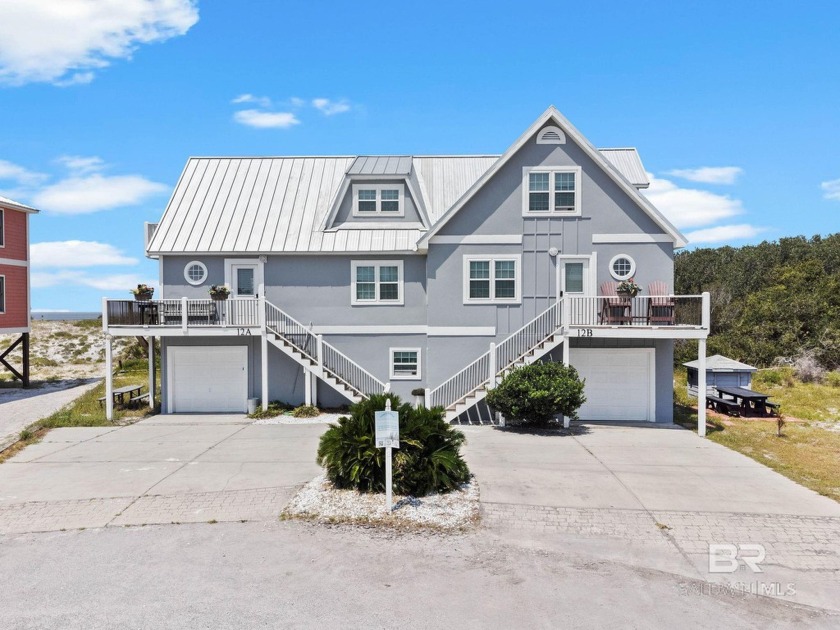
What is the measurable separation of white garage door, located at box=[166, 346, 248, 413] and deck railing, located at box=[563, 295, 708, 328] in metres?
10.7

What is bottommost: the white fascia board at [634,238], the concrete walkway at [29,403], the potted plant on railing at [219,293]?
the concrete walkway at [29,403]

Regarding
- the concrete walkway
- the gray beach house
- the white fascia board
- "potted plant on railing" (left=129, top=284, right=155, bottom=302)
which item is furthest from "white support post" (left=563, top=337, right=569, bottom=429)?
the concrete walkway

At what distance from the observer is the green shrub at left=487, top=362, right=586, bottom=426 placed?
14633mm

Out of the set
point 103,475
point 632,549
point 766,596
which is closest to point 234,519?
point 103,475

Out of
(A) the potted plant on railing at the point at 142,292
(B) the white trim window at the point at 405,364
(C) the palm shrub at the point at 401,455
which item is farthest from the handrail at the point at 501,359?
(A) the potted plant on railing at the point at 142,292

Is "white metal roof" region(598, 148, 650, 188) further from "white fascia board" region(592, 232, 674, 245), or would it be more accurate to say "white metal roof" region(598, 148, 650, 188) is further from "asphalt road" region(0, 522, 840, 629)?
"asphalt road" region(0, 522, 840, 629)

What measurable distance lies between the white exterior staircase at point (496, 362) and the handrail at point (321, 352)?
2345 millimetres

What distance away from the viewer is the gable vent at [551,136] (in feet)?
55.5

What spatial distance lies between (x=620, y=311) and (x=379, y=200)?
872cm

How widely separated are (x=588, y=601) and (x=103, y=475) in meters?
9.65

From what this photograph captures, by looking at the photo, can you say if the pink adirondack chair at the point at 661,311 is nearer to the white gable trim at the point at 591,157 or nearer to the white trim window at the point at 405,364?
the white gable trim at the point at 591,157

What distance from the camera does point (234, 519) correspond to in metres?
8.73

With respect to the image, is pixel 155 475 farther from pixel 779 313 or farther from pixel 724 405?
pixel 779 313

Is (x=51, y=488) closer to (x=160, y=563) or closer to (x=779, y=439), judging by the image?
(x=160, y=563)
